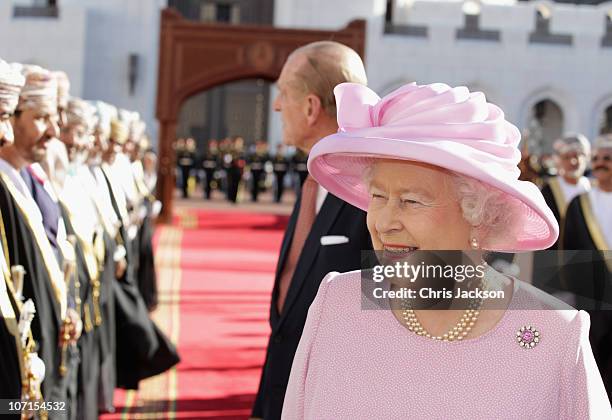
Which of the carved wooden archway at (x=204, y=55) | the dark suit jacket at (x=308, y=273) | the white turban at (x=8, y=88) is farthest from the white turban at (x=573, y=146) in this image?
the carved wooden archway at (x=204, y=55)

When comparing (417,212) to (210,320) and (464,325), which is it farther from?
(210,320)

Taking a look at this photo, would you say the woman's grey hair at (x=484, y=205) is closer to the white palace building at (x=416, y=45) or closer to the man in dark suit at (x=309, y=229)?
the man in dark suit at (x=309, y=229)

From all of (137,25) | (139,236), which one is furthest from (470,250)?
(137,25)

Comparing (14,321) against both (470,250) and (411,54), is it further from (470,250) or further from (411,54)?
(411,54)

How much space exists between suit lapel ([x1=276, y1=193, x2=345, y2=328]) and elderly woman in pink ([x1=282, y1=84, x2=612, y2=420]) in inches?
49.7

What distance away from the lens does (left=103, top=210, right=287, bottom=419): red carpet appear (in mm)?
6414

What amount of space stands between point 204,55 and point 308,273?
16.8 meters

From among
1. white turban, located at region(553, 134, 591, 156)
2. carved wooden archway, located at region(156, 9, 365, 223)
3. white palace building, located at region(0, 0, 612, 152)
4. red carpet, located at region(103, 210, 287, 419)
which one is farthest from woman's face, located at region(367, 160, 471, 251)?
white palace building, located at region(0, 0, 612, 152)

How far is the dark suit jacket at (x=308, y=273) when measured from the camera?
317 cm

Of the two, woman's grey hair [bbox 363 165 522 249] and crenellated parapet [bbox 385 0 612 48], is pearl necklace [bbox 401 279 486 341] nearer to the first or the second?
woman's grey hair [bbox 363 165 522 249]

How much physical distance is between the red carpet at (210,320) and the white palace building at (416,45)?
5.34 metres

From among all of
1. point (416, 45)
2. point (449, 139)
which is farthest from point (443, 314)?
point (416, 45)

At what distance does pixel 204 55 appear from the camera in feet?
64.4

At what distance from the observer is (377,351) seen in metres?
1.82
